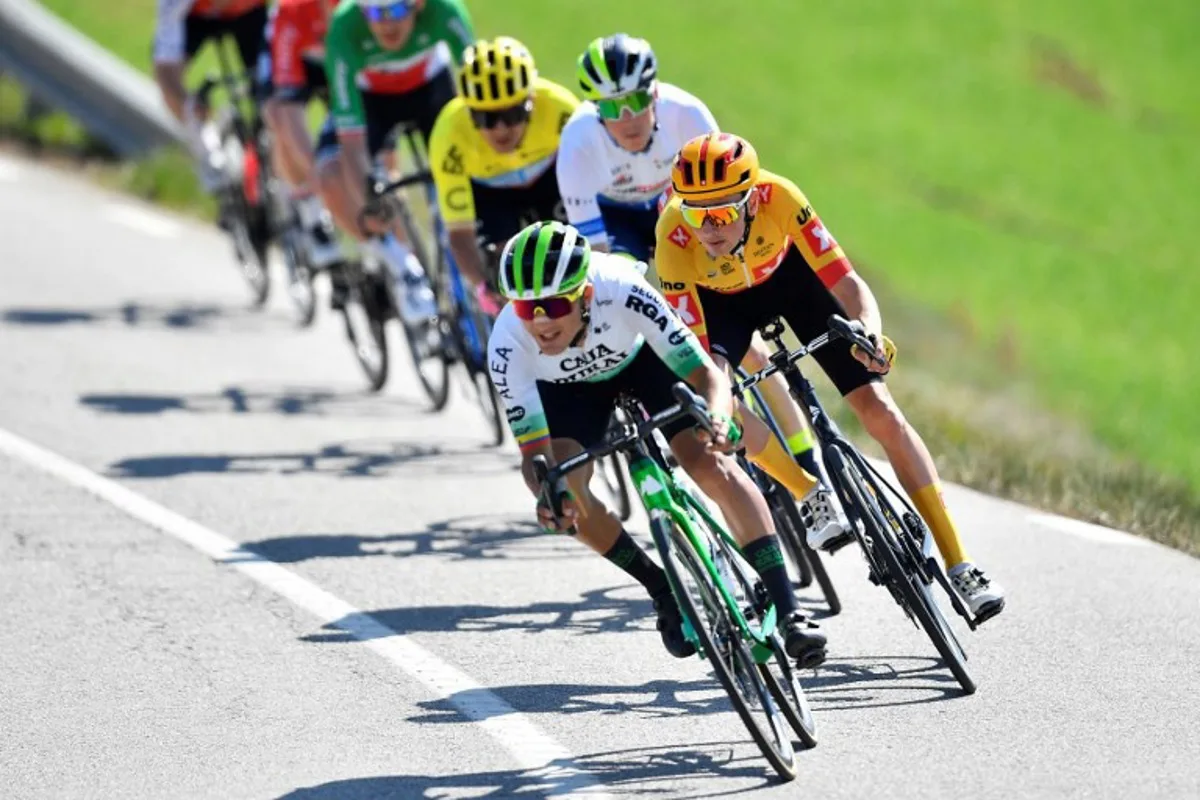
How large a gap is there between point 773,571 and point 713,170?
1.55 metres

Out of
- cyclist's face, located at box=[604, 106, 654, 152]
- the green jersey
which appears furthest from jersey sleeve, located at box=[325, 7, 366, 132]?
cyclist's face, located at box=[604, 106, 654, 152]

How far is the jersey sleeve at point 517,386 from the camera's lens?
730 centimetres

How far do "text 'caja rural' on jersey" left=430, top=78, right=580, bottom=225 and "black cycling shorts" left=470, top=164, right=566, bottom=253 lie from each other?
0.17ft

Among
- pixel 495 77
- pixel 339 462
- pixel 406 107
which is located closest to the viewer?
pixel 495 77

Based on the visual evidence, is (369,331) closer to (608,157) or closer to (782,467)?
(608,157)

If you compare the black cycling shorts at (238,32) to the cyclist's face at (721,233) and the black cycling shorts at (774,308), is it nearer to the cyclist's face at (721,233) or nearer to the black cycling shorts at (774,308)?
the black cycling shorts at (774,308)

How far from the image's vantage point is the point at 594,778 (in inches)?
267

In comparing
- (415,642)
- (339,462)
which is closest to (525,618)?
(415,642)

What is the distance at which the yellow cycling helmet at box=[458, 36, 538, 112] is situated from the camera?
33.3ft

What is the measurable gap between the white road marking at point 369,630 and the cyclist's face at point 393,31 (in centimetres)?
310

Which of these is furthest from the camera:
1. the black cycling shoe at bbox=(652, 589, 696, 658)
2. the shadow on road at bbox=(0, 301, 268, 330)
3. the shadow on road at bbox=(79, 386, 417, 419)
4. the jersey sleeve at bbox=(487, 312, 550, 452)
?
the shadow on road at bbox=(0, 301, 268, 330)

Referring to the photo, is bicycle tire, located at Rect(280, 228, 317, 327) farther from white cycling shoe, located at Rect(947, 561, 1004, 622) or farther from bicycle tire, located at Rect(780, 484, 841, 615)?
white cycling shoe, located at Rect(947, 561, 1004, 622)

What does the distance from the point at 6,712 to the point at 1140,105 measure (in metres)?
35.8

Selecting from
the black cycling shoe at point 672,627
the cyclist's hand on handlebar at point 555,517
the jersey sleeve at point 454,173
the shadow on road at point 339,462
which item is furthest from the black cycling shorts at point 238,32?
the cyclist's hand on handlebar at point 555,517
